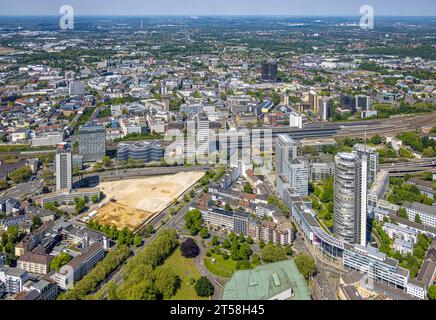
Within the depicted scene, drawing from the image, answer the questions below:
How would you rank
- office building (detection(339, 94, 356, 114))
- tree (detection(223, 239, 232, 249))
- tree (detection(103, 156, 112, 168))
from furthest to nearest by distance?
office building (detection(339, 94, 356, 114)) → tree (detection(103, 156, 112, 168)) → tree (detection(223, 239, 232, 249))

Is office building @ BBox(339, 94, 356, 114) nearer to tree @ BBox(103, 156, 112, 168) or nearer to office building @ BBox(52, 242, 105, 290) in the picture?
tree @ BBox(103, 156, 112, 168)

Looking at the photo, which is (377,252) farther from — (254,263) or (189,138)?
(189,138)

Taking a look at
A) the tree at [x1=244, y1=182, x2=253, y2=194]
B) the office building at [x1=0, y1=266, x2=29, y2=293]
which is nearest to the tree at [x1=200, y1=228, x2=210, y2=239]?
the tree at [x1=244, y1=182, x2=253, y2=194]

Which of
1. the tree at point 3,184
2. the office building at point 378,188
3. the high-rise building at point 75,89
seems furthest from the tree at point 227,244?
the high-rise building at point 75,89

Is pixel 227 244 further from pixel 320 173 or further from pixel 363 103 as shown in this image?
pixel 363 103

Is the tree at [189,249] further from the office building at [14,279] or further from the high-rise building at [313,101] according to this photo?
the high-rise building at [313,101]
